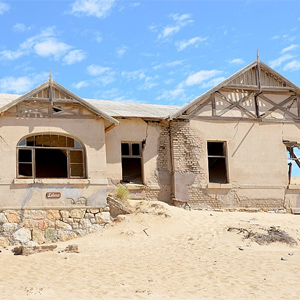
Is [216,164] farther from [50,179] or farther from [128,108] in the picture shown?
[50,179]

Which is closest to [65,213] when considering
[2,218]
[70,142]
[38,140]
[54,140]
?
[2,218]

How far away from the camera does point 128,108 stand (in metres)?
24.2

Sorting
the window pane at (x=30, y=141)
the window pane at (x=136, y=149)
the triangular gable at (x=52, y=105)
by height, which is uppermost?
the triangular gable at (x=52, y=105)

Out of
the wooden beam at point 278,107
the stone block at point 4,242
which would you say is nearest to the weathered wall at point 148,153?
the wooden beam at point 278,107

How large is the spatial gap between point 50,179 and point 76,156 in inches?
55.0

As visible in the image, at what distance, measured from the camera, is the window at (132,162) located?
22656mm

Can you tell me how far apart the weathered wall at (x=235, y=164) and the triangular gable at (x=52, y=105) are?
149 inches

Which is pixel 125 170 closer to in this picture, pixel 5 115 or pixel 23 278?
pixel 5 115

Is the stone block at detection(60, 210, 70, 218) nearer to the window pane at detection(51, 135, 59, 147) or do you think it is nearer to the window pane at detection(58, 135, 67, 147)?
the window pane at detection(58, 135, 67, 147)

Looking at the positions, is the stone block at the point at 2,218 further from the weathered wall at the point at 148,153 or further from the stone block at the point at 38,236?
the weathered wall at the point at 148,153

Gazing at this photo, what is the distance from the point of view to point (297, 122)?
2472 cm

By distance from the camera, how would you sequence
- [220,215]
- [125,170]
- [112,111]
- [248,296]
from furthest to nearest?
[125,170] → [112,111] → [220,215] → [248,296]

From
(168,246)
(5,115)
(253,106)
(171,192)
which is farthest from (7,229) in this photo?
(253,106)

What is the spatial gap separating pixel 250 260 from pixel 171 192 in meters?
6.69
